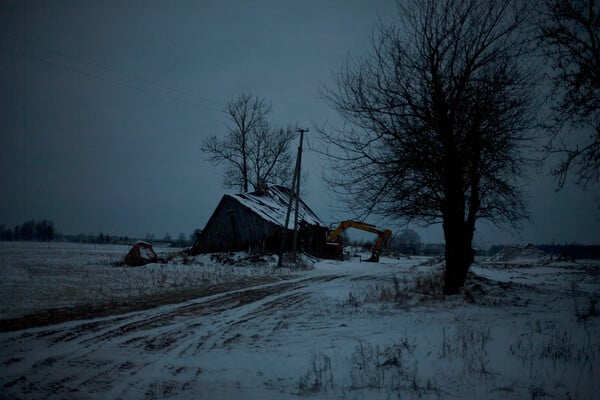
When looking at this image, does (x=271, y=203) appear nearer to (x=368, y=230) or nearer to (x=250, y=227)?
(x=250, y=227)

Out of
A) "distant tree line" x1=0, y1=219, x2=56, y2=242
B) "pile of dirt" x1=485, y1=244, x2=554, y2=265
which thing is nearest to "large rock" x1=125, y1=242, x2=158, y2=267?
"pile of dirt" x1=485, y1=244, x2=554, y2=265

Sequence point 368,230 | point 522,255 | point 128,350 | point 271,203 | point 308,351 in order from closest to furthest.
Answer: point 128,350 → point 308,351 → point 271,203 → point 368,230 → point 522,255

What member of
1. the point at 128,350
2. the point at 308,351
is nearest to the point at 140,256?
the point at 128,350

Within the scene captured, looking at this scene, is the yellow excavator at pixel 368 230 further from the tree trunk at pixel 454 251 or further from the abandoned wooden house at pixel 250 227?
the tree trunk at pixel 454 251

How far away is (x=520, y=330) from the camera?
18.4 ft

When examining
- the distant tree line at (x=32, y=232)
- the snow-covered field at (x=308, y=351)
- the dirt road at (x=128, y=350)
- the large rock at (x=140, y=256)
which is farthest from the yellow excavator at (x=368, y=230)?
the distant tree line at (x=32, y=232)

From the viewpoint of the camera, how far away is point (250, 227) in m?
25.8

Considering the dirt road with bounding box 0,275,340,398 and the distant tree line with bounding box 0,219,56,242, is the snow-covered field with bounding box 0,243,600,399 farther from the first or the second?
the distant tree line with bounding box 0,219,56,242

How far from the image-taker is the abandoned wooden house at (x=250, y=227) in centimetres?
2516

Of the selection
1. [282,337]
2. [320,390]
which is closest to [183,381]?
[320,390]

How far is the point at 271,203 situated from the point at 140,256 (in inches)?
477

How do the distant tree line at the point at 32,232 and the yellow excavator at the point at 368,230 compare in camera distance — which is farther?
the distant tree line at the point at 32,232

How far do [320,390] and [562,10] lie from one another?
29.3 feet

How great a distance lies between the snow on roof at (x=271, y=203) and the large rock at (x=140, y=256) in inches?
308
